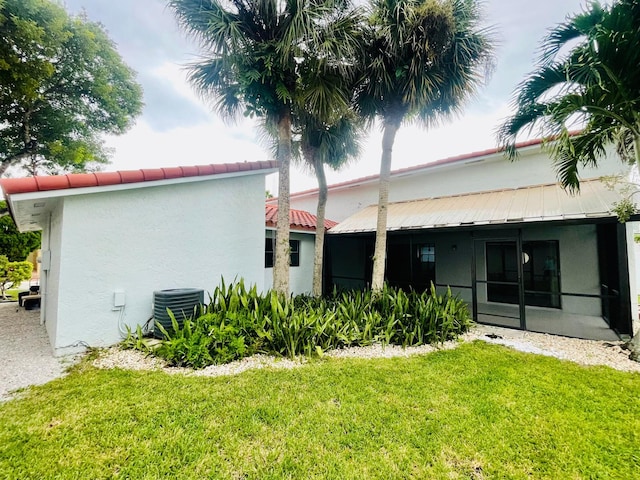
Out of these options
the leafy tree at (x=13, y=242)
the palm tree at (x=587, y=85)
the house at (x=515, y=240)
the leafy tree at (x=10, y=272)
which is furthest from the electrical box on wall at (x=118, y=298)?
the leafy tree at (x=13, y=242)

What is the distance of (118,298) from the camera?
7113 millimetres

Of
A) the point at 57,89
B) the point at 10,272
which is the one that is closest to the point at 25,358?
the point at 10,272

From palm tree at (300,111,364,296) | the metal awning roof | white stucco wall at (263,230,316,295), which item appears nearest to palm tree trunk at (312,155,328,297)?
palm tree at (300,111,364,296)

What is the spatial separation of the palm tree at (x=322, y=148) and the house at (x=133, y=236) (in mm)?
2714

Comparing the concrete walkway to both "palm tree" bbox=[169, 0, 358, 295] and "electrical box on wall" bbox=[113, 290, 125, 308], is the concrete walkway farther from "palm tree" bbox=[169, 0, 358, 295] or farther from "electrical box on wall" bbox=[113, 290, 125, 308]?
"palm tree" bbox=[169, 0, 358, 295]

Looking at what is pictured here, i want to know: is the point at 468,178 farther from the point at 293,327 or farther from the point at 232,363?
the point at 232,363

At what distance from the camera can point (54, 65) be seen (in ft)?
56.5

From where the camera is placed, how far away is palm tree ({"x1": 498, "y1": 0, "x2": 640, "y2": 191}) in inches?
235

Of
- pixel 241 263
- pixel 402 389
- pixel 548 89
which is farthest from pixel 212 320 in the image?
pixel 548 89

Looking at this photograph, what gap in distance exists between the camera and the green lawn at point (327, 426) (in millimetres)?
3217

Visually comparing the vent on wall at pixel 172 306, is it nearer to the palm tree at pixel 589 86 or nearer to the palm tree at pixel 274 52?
the palm tree at pixel 274 52

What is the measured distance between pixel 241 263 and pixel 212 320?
292 centimetres

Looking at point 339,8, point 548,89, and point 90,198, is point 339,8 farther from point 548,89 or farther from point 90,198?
point 90,198

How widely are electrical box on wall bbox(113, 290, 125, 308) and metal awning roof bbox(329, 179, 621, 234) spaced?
901 cm
